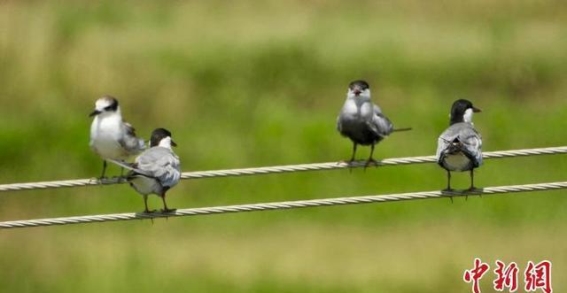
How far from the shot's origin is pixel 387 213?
2334 cm

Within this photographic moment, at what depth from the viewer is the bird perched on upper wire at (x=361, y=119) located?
1792 cm

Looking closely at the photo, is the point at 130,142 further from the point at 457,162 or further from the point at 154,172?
the point at 457,162

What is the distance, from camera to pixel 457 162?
16812 millimetres

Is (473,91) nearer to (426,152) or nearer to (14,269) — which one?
(426,152)

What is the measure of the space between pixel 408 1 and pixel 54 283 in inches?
263

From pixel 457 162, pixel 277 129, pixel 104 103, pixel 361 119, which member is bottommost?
pixel 457 162

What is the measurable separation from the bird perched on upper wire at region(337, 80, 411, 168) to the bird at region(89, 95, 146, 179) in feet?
6.07

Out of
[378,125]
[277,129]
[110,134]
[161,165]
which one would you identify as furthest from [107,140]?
[277,129]

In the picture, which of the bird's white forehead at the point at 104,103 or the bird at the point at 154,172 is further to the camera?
the bird's white forehead at the point at 104,103

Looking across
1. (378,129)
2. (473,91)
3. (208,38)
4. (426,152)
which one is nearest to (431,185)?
(426,152)

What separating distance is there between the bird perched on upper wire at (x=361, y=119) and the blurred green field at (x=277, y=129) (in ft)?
13.7

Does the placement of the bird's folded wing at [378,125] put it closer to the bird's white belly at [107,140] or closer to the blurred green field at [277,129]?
the bird's white belly at [107,140]

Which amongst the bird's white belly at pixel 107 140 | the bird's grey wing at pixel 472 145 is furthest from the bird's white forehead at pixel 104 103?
the bird's grey wing at pixel 472 145

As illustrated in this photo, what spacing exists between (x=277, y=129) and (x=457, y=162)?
777cm
